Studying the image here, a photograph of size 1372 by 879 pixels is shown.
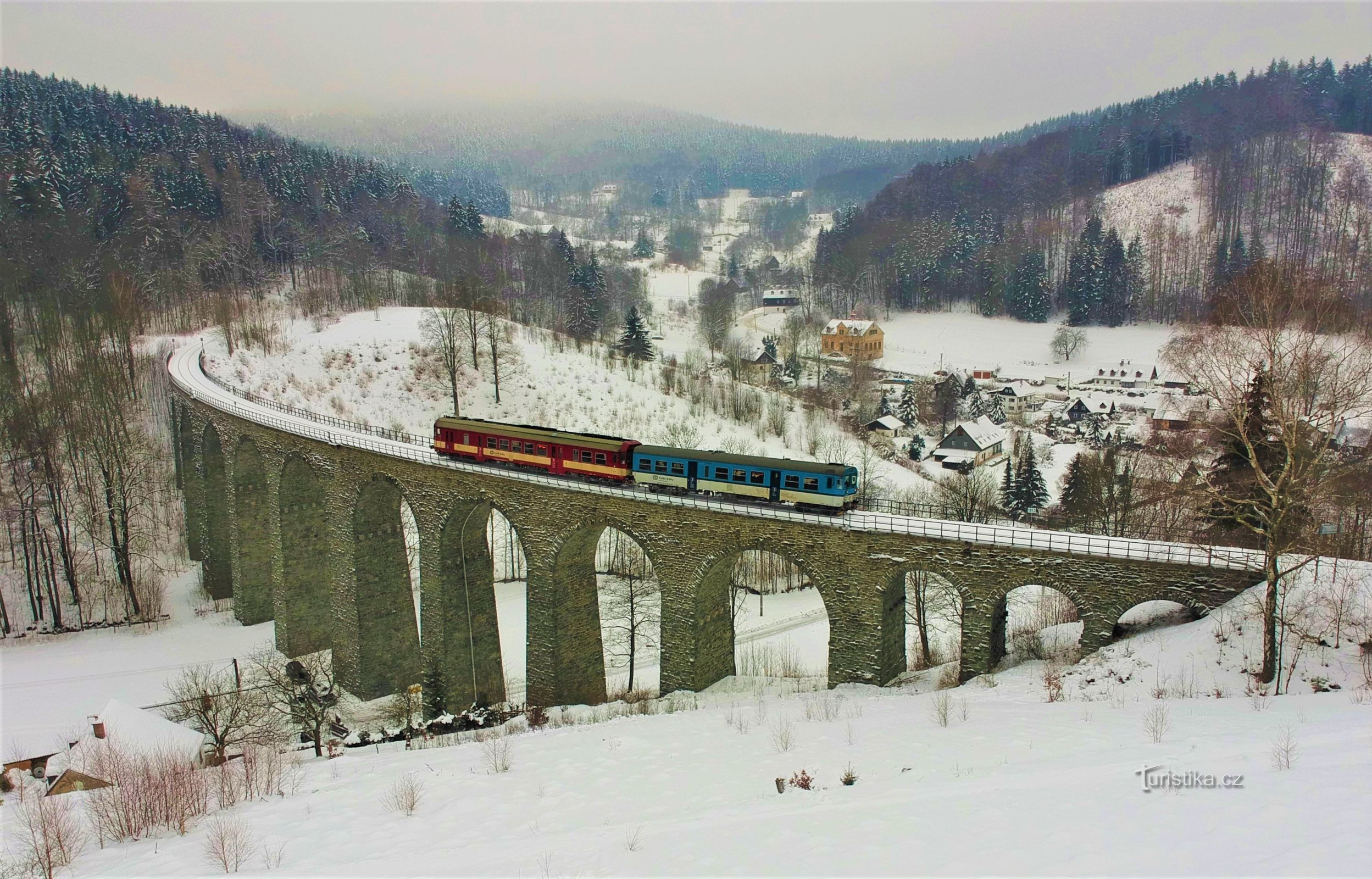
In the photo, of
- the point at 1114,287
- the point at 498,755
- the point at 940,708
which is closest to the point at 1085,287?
the point at 1114,287

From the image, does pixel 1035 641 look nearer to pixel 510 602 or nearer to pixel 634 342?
pixel 510 602

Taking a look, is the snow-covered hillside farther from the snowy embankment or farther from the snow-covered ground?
the snow-covered ground

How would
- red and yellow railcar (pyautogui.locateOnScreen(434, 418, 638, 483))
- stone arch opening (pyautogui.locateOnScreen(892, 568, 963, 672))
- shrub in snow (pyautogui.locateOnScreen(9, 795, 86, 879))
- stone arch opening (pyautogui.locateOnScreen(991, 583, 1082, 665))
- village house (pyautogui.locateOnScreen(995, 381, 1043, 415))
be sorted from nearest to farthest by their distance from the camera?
shrub in snow (pyautogui.locateOnScreen(9, 795, 86, 879)) → stone arch opening (pyautogui.locateOnScreen(991, 583, 1082, 665)) → red and yellow railcar (pyautogui.locateOnScreen(434, 418, 638, 483)) → stone arch opening (pyautogui.locateOnScreen(892, 568, 963, 672)) → village house (pyautogui.locateOnScreen(995, 381, 1043, 415))

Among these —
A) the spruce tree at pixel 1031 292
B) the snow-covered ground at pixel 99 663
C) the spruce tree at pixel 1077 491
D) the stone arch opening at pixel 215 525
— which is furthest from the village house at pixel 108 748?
the spruce tree at pixel 1031 292

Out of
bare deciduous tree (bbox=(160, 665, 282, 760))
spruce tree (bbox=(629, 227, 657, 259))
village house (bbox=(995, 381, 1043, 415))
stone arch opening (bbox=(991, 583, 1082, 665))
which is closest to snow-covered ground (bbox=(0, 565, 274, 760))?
bare deciduous tree (bbox=(160, 665, 282, 760))

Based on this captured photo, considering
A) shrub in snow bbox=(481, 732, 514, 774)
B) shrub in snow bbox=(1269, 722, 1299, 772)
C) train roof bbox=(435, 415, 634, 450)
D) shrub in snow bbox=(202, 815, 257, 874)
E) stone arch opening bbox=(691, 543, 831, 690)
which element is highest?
train roof bbox=(435, 415, 634, 450)

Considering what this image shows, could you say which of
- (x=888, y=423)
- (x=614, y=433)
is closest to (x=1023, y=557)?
(x=614, y=433)

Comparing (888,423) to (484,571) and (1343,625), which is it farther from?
(1343,625)
